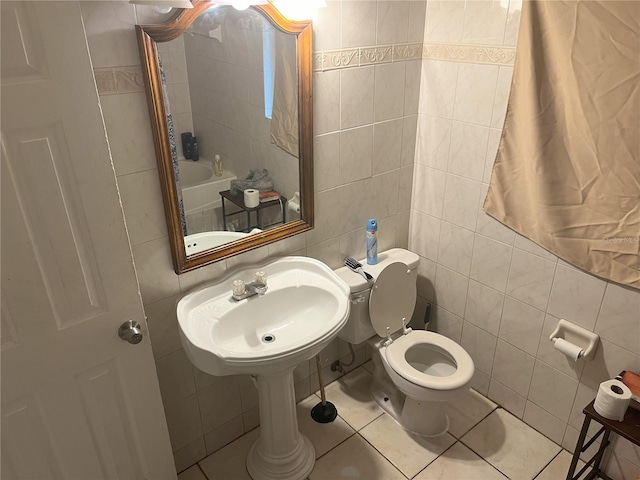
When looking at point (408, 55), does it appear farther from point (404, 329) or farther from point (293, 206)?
point (404, 329)

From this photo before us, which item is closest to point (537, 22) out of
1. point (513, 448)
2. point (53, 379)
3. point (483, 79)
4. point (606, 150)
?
point (483, 79)

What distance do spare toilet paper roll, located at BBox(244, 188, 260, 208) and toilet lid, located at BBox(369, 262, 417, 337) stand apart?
2.15 feet

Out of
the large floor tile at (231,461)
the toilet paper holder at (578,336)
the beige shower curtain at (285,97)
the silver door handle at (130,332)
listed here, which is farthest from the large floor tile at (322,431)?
the beige shower curtain at (285,97)

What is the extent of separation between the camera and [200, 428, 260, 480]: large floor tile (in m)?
2.12

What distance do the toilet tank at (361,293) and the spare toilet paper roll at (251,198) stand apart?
1.75ft

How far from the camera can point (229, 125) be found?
5.91ft

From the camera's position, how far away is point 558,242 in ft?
6.28

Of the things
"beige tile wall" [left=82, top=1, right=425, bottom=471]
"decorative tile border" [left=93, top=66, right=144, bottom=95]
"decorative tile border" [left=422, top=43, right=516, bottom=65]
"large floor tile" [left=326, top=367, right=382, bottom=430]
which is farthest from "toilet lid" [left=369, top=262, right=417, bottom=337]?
Answer: "decorative tile border" [left=93, top=66, right=144, bottom=95]

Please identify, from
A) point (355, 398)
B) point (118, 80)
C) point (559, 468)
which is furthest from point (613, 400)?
point (118, 80)

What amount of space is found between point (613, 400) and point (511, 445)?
665 millimetres

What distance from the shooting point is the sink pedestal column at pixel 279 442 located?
6.40ft

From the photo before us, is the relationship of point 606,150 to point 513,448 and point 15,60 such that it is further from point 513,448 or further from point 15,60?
point 15,60

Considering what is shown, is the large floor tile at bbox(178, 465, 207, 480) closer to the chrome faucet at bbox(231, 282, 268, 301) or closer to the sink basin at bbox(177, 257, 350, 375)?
the sink basin at bbox(177, 257, 350, 375)

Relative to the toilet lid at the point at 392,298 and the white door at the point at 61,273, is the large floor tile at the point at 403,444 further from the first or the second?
the white door at the point at 61,273
